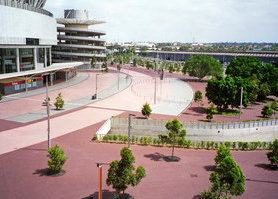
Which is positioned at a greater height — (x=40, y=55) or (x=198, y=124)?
(x=40, y=55)

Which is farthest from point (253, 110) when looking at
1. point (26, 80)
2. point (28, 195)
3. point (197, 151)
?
point (26, 80)

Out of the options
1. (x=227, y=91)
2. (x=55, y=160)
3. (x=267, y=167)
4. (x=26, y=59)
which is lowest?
(x=267, y=167)

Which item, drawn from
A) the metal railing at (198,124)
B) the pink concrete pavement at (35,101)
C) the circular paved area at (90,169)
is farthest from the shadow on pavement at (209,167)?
the pink concrete pavement at (35,101)

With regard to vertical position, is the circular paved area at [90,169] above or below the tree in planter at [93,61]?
below

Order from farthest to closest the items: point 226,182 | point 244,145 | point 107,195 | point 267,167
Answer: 1. point 244,145
2. point 267,167
3. point 107,195
4. point 226,182

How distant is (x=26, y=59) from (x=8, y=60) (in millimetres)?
6520

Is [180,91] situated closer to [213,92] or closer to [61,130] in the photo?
[213,92]

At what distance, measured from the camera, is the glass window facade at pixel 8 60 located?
63.1 m

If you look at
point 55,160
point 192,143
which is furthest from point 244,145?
point 55,160

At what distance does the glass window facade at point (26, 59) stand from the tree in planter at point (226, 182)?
60336mm

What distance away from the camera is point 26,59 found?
7075 cm

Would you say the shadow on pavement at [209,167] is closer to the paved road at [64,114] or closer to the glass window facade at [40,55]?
the paved road at [64,114]

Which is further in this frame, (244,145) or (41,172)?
(244,145)

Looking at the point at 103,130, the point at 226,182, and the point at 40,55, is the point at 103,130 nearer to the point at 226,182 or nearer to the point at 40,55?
the point at 226,182
